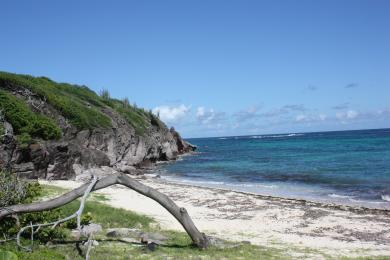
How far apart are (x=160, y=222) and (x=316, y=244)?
23.0ft

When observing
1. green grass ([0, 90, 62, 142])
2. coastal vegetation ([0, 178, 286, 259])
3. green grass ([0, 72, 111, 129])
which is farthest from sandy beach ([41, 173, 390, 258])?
green grass ([0, 72, 111, 129])

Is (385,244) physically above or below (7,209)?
below

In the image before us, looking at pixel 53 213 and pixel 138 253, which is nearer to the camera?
pixel 138 253

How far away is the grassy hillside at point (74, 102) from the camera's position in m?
45.0

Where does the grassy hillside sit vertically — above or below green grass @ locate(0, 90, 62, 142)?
above

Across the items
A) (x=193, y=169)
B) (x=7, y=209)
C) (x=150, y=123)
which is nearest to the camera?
(x=7, y=209)

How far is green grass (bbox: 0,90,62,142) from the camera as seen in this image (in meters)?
37.3

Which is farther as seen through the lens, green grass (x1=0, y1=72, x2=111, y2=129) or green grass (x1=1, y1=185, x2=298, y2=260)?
green grass (x1=0, y1=72, x2=111, y2=129)

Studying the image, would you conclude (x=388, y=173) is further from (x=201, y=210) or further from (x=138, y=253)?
(x=138, y=253)

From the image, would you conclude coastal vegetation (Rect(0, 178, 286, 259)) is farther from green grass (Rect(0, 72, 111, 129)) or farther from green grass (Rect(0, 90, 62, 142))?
green grass (Rect(0, 72, 111, 129))

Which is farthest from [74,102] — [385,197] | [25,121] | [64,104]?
[385,197]

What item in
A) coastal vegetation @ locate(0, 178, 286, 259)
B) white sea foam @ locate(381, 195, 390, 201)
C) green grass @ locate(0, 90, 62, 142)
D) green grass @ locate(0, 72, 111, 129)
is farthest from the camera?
green grass @ locate(0, 72, 111, 129)

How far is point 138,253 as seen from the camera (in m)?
12.6

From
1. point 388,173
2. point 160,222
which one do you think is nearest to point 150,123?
point 388,173
